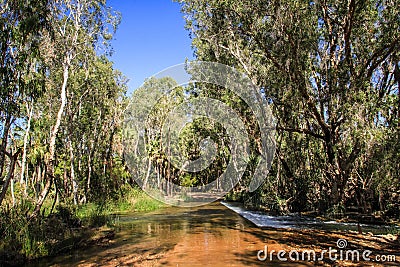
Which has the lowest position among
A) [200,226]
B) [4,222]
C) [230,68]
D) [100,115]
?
[200,226]

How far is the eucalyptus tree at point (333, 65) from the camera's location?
13.0 meters

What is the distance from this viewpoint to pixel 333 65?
1509 cm

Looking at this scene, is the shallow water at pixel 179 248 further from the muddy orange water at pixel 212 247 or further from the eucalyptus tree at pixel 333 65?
the eucalyptus tree at pixel 333 65

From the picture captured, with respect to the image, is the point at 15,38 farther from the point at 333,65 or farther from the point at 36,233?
the point at 333,65

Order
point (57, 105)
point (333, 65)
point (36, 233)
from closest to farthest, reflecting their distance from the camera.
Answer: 1. point (36, 233)
2. point (333, 65)
3. point (57, 105)

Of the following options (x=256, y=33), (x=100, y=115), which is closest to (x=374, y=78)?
(x=256, y=33)

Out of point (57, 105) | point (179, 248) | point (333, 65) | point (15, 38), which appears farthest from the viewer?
point (57, 105)

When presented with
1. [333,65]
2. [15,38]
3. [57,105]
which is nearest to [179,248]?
[15,38]

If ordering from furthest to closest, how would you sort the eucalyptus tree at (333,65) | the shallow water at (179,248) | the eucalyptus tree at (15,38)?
the eucalyptus tree at (333,65) < the shallow water at (179,248) < the eucalyptus tree at (15,38)

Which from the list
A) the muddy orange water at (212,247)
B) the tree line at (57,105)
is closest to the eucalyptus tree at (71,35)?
the tree line at (57,105)

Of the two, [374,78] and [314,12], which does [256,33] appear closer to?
[314,12]

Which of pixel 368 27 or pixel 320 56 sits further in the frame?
pixel 320 56

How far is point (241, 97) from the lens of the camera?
2262cm

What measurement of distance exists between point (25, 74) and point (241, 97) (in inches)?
550
